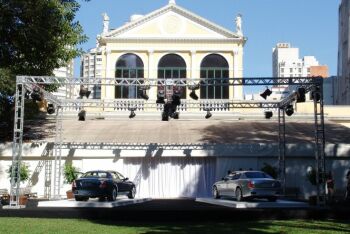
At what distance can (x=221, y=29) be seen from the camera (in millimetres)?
46375

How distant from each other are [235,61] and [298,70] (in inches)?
3721

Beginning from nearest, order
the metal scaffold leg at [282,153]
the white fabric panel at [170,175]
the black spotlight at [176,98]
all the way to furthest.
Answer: the black spotlight at [176,98]
the metal scaffold leg at [282,153]
the white fabric panel at [170,175]

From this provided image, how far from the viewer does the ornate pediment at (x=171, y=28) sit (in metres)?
46.5

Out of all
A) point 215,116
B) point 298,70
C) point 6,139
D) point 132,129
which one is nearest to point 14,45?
point 6,139

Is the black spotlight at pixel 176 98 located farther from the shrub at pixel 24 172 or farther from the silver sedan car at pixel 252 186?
the shrub at pixel 24 172

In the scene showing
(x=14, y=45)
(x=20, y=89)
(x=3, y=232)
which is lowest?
(x=3, y=232)

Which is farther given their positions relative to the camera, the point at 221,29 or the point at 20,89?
the point at 221,29

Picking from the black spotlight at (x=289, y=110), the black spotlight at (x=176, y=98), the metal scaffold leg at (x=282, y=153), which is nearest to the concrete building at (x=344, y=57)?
the metal scaffold leg at (x=282, y=153)

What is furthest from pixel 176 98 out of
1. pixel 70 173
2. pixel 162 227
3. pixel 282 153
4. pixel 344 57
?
pixel 344 57

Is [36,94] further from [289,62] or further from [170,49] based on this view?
[289,62]

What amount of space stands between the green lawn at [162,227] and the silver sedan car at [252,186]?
5.38 meters

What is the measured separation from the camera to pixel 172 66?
47.4 m

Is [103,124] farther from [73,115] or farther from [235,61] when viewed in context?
[235,61]

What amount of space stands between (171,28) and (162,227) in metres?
34.2
